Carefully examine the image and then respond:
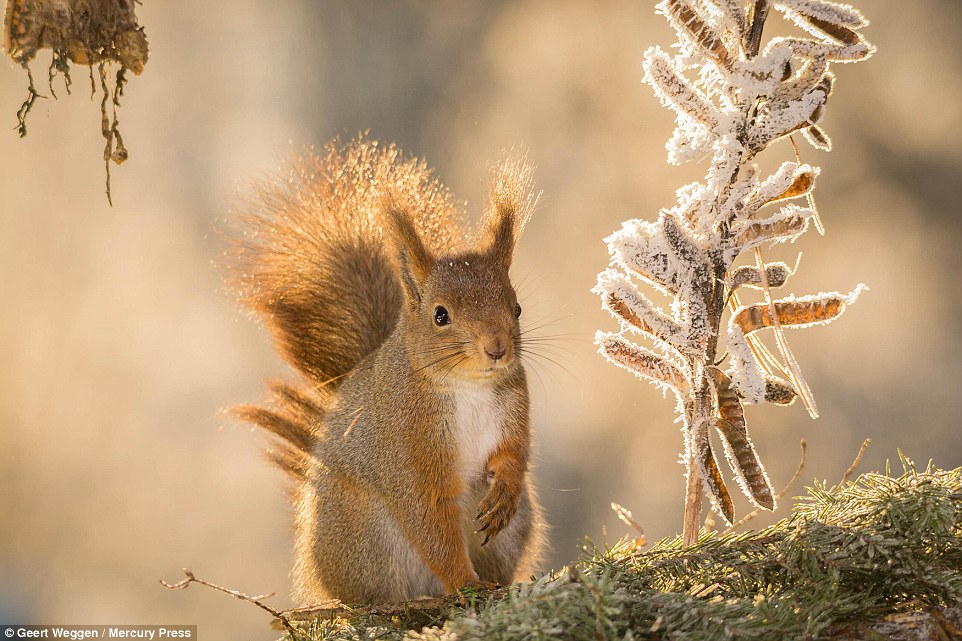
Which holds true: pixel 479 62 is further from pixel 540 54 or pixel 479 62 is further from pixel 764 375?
pixel 764 375

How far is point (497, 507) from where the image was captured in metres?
0.93

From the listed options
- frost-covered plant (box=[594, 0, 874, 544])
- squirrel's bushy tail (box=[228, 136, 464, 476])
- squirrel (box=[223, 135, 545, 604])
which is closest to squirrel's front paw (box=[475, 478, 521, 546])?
squirrel (box=[223, 135, 545, 604])

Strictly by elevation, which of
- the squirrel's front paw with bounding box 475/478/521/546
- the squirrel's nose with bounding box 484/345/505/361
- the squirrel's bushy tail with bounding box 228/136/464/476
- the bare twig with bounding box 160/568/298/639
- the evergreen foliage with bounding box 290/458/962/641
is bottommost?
the evergreen foliage with bounding box 290/458/962/641

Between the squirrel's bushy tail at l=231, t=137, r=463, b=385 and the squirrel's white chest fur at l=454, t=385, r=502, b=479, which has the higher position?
the squirrel's bushy tail at l=231, t=137, r=463, b=385

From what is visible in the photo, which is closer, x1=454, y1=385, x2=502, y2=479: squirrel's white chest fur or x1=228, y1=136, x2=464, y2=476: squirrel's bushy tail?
x1=454, y1=385, x2=502, y2=479: squirrel's white chest fur

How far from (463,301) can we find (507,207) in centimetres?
15

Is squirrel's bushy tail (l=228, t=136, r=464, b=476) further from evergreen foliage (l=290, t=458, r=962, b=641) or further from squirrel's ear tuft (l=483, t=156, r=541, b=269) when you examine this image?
evergreen foliage (l=290, t=458, r=962, b=641)

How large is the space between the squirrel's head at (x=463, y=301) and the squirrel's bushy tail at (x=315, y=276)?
20 centimetres

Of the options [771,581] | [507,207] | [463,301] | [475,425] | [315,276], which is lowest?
[771,581]

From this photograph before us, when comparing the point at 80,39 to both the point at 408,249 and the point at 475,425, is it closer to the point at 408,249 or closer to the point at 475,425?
the point at 408,249

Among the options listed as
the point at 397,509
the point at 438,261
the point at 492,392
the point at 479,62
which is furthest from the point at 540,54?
the point at 397,509

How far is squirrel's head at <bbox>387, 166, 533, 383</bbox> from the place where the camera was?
934 mm

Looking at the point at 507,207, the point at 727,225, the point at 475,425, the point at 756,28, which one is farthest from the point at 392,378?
the point at 756,28

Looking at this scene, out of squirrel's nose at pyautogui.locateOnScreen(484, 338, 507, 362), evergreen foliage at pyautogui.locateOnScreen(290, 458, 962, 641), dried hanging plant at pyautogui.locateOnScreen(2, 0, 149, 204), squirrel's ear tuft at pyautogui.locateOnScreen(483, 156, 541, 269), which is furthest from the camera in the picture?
squirrel's ear tuft at pyautogui.locateOnScreen(483, 156, 541, 269)
